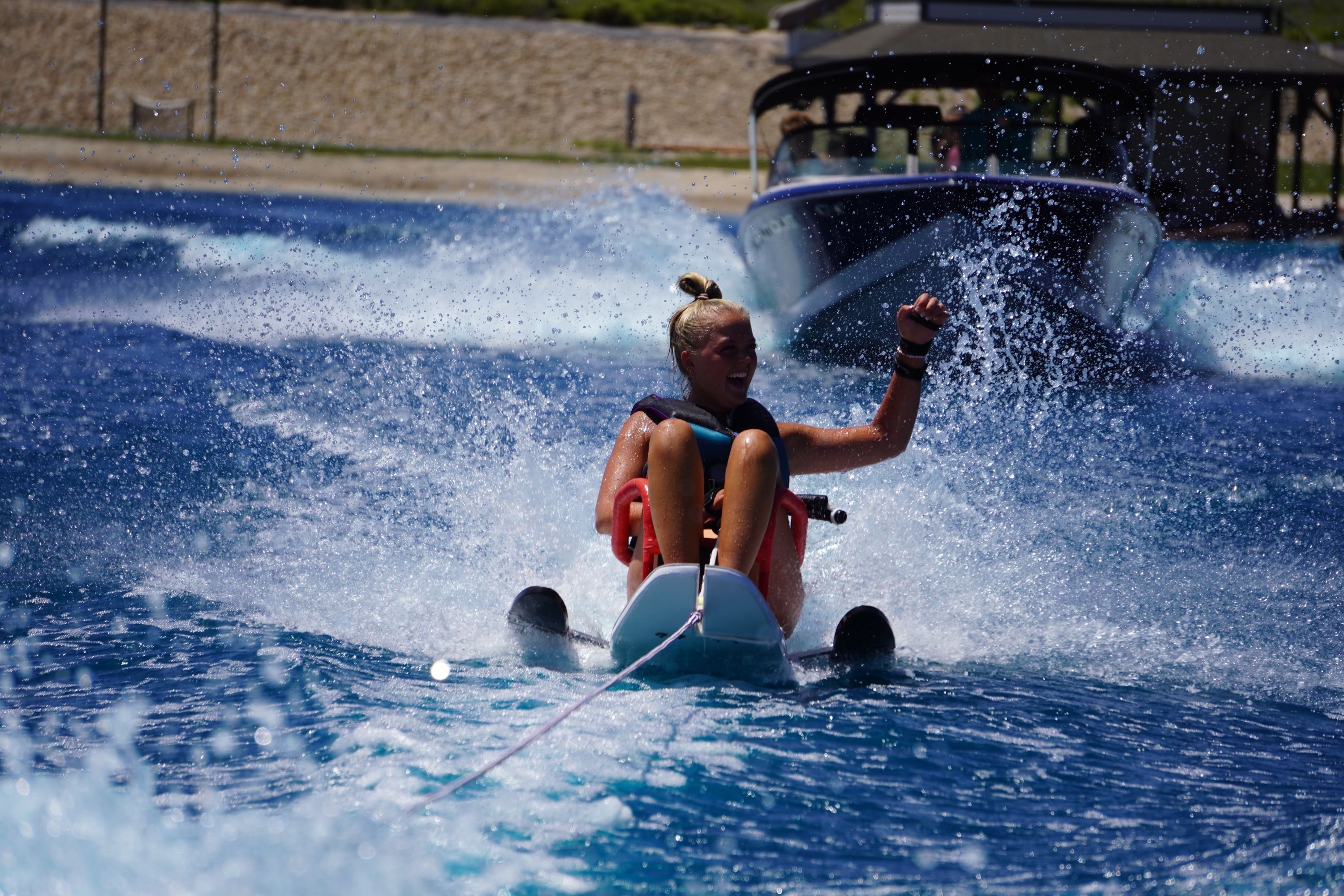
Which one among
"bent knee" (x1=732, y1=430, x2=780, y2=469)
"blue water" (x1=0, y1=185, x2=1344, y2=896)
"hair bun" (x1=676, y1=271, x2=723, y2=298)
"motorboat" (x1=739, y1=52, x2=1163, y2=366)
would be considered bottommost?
"blue water" (x1=0, y1=185, x2=1344, y2=896)

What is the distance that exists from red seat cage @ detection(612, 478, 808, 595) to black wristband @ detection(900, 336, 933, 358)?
0.52 metres

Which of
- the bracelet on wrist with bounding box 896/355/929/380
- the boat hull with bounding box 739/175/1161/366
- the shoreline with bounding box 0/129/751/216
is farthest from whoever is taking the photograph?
the shoreline with bounding box 0/129/751/216

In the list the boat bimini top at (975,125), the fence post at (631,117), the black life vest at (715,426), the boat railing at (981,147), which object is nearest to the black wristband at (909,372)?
the black life vest at (715,426)

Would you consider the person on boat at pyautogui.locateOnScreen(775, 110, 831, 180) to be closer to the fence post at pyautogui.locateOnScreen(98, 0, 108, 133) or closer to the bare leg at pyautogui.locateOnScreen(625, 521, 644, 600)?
the bare leg at pyautogui.locateOnScreen(625, 521, 644, 600)

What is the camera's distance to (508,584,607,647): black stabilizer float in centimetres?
351

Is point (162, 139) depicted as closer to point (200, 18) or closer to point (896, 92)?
point (200, 18)

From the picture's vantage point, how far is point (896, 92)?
33.2 feet

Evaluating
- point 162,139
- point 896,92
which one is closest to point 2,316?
point 896,92

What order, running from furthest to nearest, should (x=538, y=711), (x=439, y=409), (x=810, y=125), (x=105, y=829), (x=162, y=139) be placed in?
(x=162, y=139)
(x=810, y=125)
(x=439, y=409)
(x=538, y=711)
(x=105, y=829)

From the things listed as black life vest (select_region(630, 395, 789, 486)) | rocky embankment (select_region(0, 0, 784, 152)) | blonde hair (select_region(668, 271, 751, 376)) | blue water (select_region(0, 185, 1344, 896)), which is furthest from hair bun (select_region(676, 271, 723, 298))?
rocky embankment (select_region(0, 0, 784, 152))

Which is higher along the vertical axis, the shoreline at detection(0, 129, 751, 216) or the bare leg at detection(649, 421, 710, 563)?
the shoreline at detection(0, 129, 751, 216)

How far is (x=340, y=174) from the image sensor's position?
27.0 meters

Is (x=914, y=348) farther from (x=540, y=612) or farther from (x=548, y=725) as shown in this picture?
(x=548, y=725)

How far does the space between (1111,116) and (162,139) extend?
89.7 ft
